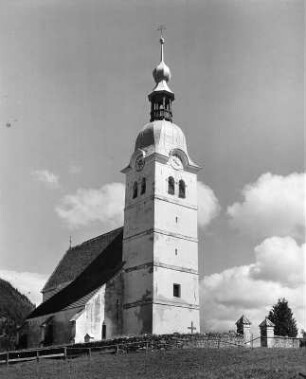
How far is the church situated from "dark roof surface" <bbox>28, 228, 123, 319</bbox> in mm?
99

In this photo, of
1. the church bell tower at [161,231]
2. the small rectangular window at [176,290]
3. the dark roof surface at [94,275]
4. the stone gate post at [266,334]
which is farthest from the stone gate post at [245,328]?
the dark roof surface at [94,275]

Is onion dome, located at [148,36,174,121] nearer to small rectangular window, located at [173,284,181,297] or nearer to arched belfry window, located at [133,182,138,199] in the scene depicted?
arched belfry window, located at [133,182,138,199]

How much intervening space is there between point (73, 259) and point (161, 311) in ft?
55.6

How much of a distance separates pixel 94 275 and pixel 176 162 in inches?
401

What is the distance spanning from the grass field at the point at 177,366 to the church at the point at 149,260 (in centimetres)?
746

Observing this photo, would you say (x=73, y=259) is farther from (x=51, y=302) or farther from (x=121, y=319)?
(x=121, y=319)

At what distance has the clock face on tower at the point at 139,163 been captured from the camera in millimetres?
39800

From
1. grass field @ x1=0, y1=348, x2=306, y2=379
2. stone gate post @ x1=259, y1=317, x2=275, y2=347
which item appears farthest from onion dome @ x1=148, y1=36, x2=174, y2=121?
grass field @ x1=0, y1=348, x2=306, y2=379

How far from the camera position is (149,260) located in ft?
118

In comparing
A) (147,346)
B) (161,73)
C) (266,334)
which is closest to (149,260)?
(147,346)

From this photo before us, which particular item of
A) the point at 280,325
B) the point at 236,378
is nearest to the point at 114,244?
the point at 280,325

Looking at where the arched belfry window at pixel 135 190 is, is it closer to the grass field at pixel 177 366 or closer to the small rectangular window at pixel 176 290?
the small rectangular window at pixel 176 290

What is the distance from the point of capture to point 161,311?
114 feet

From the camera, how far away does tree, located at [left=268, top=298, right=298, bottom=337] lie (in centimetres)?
4638
